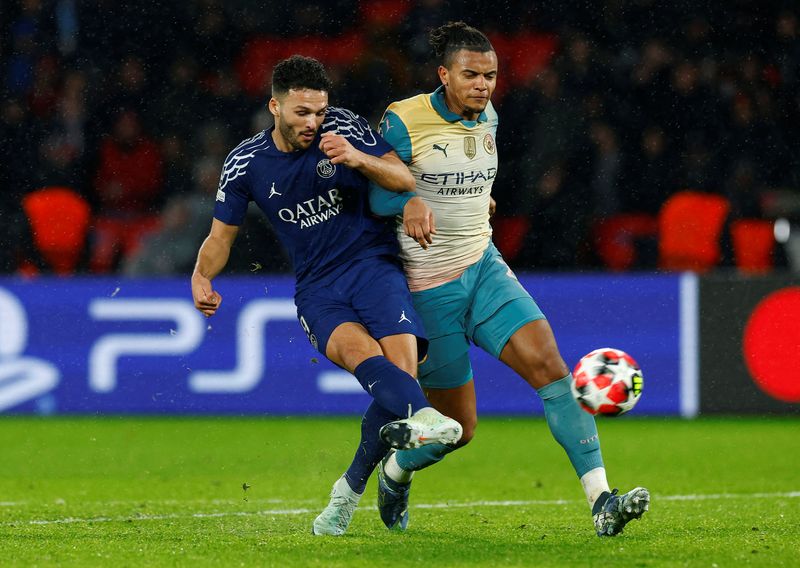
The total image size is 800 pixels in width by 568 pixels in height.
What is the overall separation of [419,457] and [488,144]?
142 cm

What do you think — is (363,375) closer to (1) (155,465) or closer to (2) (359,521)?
(2) (359,521)

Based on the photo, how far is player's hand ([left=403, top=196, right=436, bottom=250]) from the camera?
5273 millimetres

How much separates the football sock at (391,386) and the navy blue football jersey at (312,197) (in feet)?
1.85

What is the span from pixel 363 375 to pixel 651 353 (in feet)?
18.2

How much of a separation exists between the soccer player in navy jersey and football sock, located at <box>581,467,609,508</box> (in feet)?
2.75

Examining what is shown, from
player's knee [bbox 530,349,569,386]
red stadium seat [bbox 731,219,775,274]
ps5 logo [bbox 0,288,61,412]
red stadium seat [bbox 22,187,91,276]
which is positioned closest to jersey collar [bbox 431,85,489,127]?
player's knee [bbox 530,349,569,386]

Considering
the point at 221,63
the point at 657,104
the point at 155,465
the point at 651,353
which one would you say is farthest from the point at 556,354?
the point at 221,63

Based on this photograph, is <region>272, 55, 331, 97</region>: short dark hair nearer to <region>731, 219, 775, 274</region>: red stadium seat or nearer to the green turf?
the green turf

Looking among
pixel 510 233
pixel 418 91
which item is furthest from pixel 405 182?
pixel 418 91

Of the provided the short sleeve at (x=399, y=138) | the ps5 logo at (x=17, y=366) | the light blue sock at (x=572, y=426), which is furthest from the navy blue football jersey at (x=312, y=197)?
the ps5 logo at (x=17, y=366)

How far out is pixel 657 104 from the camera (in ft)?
40.8

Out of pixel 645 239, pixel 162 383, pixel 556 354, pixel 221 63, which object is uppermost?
pixel 221 63

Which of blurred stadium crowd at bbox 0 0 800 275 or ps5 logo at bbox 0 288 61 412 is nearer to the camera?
ps5 logo at bbox 0 288 61 412

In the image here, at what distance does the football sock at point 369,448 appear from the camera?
5566mm
